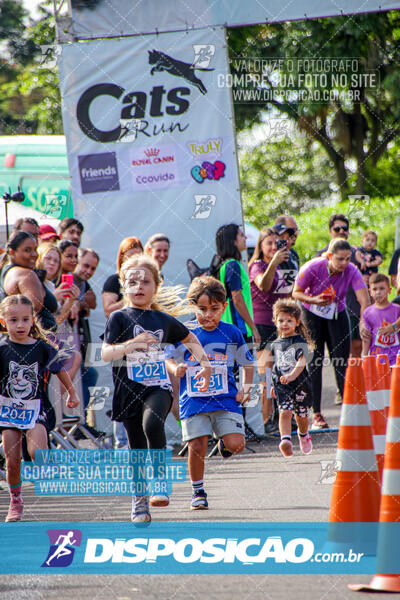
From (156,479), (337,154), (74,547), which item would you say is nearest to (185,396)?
(156,479)

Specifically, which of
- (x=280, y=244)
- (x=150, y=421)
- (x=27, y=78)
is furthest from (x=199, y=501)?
(x=27, y=78)

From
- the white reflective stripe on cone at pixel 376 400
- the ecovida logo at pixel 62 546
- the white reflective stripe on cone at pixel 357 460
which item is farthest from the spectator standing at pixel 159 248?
the white reflective stripe on cone at pixel 357 460

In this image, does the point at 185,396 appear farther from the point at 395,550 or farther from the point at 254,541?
the point at 395,550

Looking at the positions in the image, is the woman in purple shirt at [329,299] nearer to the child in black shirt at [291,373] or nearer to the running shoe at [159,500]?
the child in black shirt at [291,373]

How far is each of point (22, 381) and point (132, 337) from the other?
92 centimetres

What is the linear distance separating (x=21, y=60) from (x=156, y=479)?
88.6 feet

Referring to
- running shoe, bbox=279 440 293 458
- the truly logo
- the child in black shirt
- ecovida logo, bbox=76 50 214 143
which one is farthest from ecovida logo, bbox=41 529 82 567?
ecovida logo, bbox=76 50 214 143

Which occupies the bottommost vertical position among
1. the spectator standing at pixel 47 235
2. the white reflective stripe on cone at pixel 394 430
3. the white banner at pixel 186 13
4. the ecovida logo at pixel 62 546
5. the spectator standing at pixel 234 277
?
the ecovida logo at pixel 62 546

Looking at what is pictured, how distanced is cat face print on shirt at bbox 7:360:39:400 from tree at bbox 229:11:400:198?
12.2 metres

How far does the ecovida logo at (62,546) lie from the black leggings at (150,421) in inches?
29.1

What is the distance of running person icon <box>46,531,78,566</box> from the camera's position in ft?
16.6

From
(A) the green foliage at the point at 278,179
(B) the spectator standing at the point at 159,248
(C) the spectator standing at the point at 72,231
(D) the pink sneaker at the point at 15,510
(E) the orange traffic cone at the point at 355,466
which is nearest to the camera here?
(E) the orange traffic cone at the point at 355,466

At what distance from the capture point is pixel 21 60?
31188 millimetres

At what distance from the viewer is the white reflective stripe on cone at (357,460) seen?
4.96 meters
